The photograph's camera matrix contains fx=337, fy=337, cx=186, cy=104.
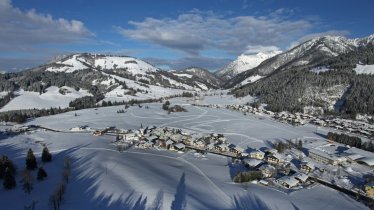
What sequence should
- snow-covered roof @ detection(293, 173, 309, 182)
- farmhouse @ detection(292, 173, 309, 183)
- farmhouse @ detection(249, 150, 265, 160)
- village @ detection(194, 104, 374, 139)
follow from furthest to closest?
village @ detection(194, 104, 374, 139) → farmhouse @ detection(249, 150, 265, 160) → snow-covered roof @ detection(293, 173, 309, 182) → farmhouse @ detection(292, 173, 309, 183)

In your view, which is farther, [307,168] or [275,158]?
[275,158]

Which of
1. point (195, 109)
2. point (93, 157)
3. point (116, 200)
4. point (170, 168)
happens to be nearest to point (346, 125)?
point (195, 109)

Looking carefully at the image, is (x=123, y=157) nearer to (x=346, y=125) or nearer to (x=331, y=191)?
(x=331, y=191)

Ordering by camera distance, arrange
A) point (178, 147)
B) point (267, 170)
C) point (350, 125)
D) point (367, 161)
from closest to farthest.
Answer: point (267, 170), point (367, 161), point (178, 147), point (350, 125)

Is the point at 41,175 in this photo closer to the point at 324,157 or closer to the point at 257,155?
the point at 257,155

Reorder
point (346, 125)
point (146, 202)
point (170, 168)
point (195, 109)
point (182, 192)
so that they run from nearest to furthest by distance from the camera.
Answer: point (146, 202) → point (182, 192) → point (170, 168) → point (346, 125) → point (195, 109)

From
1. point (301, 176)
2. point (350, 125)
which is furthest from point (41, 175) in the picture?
point (350, 125)

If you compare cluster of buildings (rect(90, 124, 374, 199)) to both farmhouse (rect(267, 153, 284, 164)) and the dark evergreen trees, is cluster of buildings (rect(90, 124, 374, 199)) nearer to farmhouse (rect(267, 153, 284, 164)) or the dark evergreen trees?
farmhouse (rect(267, 153, 284, 164))

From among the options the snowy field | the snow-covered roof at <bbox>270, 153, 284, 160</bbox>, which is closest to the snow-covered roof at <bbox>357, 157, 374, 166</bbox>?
the snow-covered roof at <bbox>270, 153, 284, 160</bbox>

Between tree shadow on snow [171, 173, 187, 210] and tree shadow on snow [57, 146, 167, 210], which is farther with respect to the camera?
tree shadow on snow [171, 173, 187, 210]

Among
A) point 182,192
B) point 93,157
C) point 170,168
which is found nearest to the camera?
point 182,192

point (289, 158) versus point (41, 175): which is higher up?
point (41, 175)
